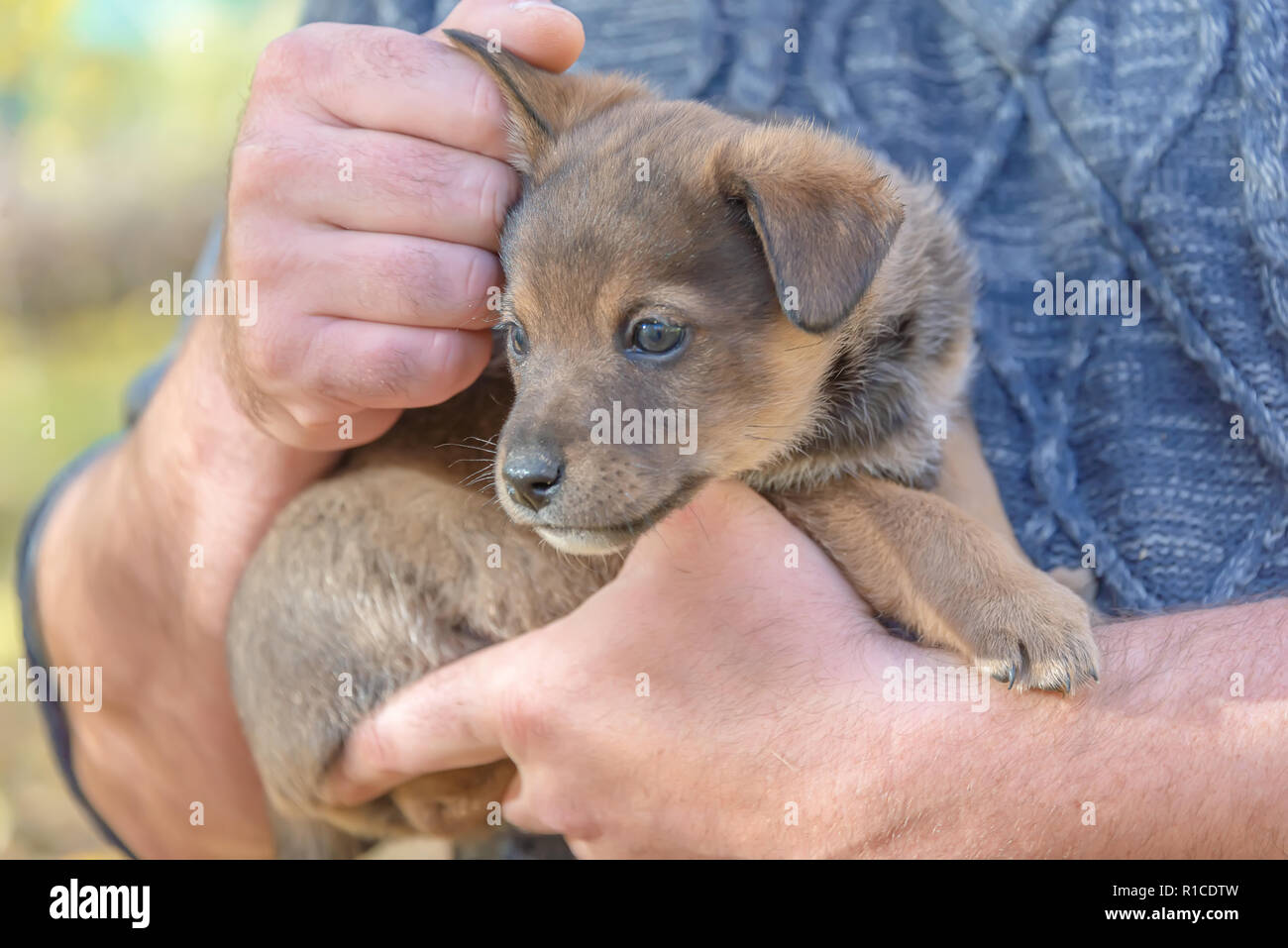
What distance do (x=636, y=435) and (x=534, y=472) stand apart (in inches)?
9.3

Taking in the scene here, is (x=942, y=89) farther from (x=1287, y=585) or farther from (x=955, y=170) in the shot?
(x=1287, y=585)

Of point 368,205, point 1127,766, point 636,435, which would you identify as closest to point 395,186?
point 368,205

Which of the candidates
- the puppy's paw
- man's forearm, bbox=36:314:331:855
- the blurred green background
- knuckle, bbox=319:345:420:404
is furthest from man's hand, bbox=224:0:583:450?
the blurred green background

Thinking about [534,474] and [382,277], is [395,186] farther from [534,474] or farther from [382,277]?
[534,474]

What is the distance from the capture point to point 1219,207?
277 centimetres

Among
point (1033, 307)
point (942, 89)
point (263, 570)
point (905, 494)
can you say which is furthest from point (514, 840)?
point (942, 89)

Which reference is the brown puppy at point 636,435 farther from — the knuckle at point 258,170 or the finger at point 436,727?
the knuckle at point 258,170

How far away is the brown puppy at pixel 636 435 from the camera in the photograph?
A: 2.24 metres

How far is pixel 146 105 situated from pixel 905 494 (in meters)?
8.10

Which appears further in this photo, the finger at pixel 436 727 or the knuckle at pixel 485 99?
the finger at pixel 436 727

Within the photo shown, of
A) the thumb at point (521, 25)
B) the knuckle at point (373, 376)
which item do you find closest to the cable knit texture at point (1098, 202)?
the thumb at point (521, 25)

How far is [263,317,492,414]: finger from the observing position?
7.55 ft

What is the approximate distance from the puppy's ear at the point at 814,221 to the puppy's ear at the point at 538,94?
0.44m

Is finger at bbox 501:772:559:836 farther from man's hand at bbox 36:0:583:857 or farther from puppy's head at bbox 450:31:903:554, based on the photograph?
man's hand at bbox 36:0:583:857
